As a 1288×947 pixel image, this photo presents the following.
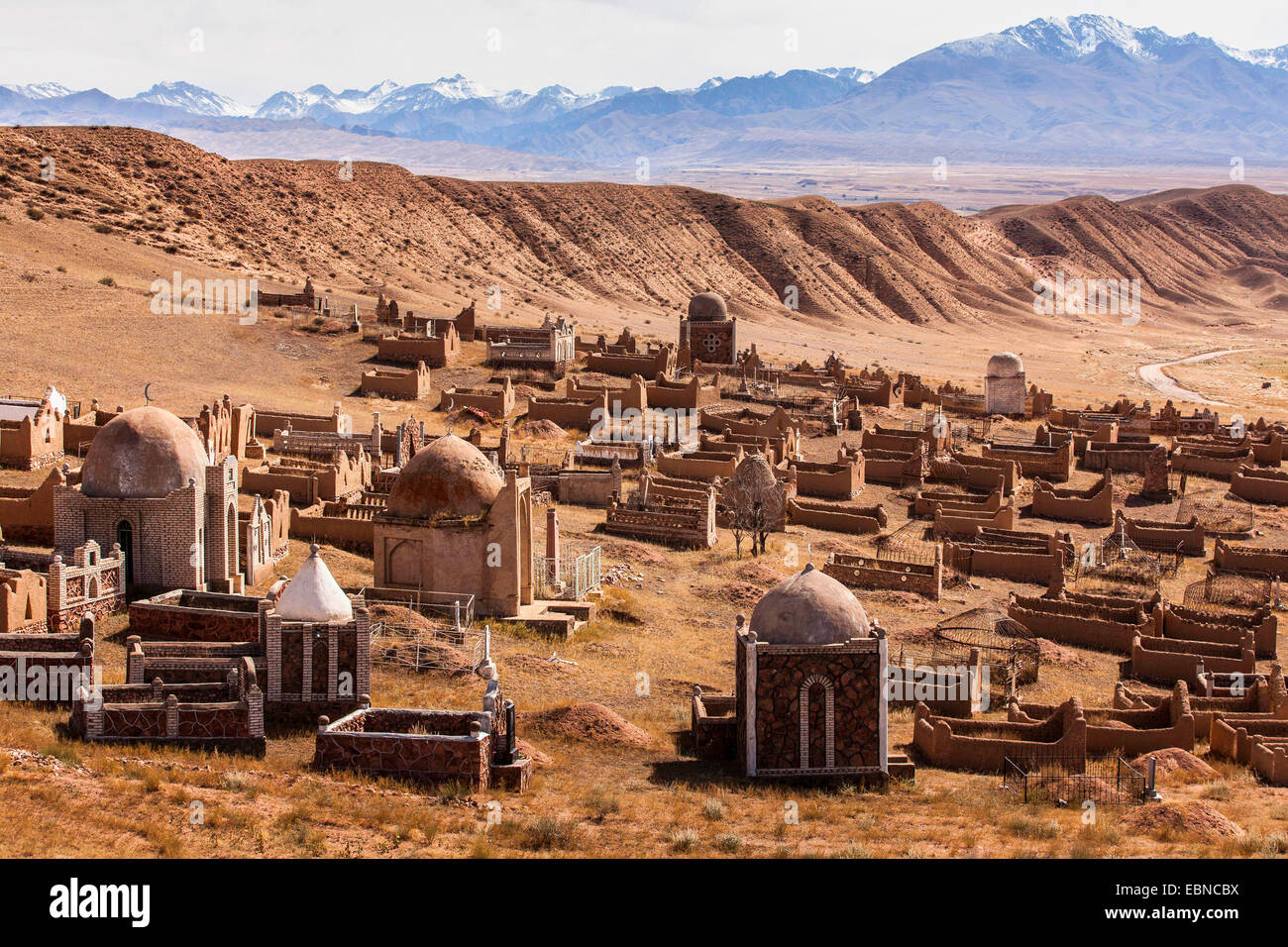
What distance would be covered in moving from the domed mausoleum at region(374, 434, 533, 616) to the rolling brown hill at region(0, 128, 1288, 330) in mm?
54586

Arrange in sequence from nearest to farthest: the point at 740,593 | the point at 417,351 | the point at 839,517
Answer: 1. the point at 740,593
2. the point at 839,517
3. the point at 417,351

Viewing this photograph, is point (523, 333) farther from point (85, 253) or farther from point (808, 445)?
point (85, 253)

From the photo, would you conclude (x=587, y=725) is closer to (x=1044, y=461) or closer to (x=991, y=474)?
(x=991, y=474)

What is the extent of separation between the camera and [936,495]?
4744cm

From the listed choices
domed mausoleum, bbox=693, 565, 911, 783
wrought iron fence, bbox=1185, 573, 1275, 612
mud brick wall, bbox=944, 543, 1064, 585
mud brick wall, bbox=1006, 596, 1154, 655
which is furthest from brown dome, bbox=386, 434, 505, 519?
wrought iron fence, bbox=1185, 573, 1275, 612

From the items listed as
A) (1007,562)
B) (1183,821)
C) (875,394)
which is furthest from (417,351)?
(1183,821)

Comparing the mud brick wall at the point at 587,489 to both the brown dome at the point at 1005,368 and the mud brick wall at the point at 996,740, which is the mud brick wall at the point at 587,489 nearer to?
the mud brick wall at the point at 996,740

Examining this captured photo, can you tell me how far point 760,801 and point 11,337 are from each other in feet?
147

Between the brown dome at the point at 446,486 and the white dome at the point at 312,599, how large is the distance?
6803mm

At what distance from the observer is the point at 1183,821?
740 inches

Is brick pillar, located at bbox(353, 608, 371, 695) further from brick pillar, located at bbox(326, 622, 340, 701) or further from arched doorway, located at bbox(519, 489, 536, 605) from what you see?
arched doorway, located at bbox(519, 489, 536, 605)

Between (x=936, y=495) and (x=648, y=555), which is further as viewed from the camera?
(x=936, y=495)

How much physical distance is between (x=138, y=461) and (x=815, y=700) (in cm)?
1416

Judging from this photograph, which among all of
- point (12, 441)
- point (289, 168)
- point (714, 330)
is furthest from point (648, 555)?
point (289, 168)
